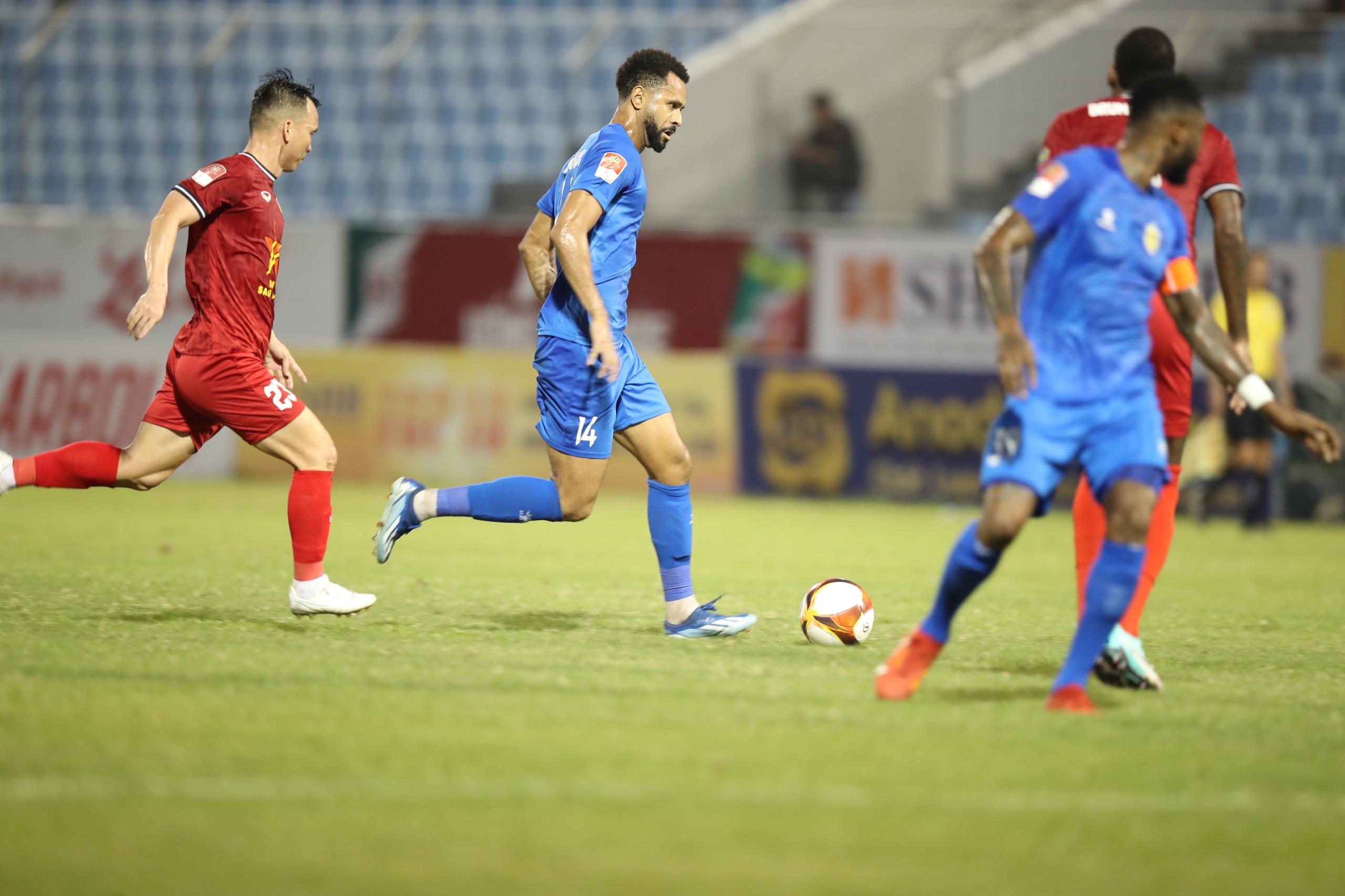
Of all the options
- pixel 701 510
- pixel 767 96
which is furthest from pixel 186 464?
pixel 767 96

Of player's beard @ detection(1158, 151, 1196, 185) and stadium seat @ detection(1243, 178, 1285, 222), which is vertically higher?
stadium seat @ detection(1243, 178, 1285, 222)

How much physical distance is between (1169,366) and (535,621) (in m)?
3.03

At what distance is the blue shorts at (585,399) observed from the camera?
639 centimetres

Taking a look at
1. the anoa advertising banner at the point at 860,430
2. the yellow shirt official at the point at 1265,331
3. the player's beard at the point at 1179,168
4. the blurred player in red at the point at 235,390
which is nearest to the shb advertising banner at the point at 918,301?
the anoa advertising banner at the point at 860,430

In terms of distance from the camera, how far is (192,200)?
6.43 metres

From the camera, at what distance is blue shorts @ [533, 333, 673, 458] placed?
639cm

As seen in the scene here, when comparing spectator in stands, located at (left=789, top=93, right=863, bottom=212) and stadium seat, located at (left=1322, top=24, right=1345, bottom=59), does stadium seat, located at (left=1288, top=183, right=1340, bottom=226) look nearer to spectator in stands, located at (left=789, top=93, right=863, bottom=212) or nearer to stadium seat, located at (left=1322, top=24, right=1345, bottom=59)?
stadium seat, located at (left=1322, top=24, right=1345, bottom=59)

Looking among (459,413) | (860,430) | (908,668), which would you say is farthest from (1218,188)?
(459,413)

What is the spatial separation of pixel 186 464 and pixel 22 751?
12633 mm

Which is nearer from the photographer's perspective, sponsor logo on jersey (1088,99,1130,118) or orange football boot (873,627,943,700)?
orange football boot (873,627,943,700)

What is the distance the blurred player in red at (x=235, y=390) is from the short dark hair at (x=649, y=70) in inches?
61.9

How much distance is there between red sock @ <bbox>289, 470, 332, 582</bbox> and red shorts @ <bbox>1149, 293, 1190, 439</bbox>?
3506 millimetres

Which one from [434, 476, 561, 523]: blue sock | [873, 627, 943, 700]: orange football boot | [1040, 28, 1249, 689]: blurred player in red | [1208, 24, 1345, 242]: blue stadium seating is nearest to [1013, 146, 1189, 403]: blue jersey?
[1040, 28, 1249, 689]: blurred player in red

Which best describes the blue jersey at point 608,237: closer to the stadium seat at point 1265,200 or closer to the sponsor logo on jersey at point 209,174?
the sponsor logo on jersey at point 209,174
